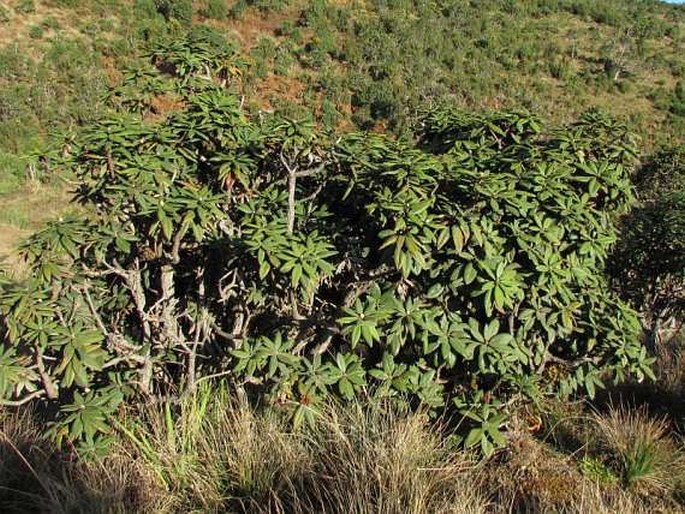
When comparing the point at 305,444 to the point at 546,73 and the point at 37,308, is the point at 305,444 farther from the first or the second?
the point at 546,73

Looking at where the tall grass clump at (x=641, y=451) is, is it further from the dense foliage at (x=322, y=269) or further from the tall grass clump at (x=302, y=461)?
the tall grass clump at (x=302, y=461)

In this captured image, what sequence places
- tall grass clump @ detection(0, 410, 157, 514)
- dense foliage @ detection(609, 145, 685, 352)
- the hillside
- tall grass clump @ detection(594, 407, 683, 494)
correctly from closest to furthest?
tall grass clump @ detection(0, 410, 157, 514)
the hillside
tall grass clump @ detection(594, 407, 683, 494)
dense foliage @ detection(609, 145, 685, 352)

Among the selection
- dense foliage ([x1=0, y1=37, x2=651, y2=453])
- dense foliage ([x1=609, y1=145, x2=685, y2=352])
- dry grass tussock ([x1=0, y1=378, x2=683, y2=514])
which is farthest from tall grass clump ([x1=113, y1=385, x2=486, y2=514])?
dense foliage ([x1=609, y1=145, x2=685, y2=352])

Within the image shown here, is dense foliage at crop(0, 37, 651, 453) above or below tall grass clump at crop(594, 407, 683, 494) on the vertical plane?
above

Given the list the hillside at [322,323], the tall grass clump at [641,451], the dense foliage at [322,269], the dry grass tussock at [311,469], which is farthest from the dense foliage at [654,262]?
the dry grass tussock at [311,469]

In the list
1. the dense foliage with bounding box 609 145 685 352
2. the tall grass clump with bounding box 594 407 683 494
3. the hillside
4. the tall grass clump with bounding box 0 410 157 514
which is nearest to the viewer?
the tall grass clump with bounding box 0 410 157 514

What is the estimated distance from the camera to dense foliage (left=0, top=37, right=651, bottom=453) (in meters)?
2.78

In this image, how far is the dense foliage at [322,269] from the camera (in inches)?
109

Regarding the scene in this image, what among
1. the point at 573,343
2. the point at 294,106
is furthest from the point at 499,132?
the point at 294,106

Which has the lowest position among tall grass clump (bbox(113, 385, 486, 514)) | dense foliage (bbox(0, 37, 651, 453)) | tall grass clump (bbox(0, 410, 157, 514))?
tall grass clump (bbox(0, 410, 157, 514))

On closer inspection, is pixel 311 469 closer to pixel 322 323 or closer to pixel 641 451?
pixel 322 323

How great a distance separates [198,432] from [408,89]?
19.6 meters

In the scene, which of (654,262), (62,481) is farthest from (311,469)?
(654,262)

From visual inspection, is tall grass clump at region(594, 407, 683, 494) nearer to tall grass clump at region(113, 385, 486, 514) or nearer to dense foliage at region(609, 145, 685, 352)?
tall grass clump at region(113, 385, 486, 514)
